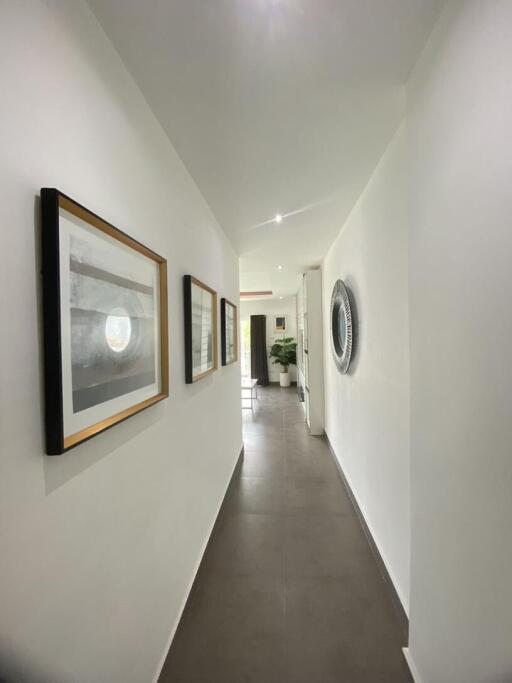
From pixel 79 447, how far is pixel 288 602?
1544mm

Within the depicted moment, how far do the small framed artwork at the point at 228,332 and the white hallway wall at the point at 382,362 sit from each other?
1115 mm

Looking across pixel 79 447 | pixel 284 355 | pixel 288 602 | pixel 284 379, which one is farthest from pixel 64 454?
pixel 284 379

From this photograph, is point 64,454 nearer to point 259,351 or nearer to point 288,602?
point 288,602

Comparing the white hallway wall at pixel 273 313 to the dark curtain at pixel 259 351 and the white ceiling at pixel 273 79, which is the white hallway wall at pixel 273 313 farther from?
the white ceiling at pixel 273 79

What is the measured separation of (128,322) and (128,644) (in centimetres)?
109

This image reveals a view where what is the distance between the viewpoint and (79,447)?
77 centimetres

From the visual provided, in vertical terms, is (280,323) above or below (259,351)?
above

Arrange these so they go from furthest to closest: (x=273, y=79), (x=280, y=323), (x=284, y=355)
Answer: (x=280, y=323) → (x=284, y=355) → (x=273, y=79)

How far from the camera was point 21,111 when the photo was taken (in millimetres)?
607

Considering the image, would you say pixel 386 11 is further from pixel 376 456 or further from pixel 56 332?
pixel 376 456

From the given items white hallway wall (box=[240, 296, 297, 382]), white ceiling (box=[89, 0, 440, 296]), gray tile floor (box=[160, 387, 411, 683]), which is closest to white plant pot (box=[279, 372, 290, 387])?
white hallway wall (box=[240, 296, 297, 382])

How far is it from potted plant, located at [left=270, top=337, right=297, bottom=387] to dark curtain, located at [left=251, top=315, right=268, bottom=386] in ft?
1.02

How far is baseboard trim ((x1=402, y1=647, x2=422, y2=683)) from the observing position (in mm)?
1188

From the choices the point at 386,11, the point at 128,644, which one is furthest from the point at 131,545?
the point at 386,11
